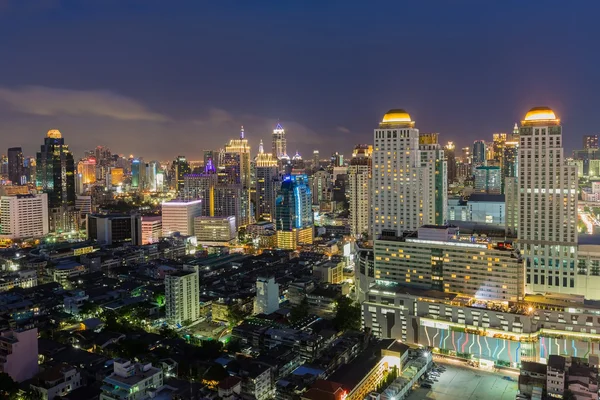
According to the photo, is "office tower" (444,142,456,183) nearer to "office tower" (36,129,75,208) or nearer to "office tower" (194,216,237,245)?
"office tower" (194,216,237,245)

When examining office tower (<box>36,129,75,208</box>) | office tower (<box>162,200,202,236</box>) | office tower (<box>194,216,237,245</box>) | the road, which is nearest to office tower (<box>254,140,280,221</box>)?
office tower (<box>162,200,202,236</box>)

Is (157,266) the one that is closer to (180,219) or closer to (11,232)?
(180,219)

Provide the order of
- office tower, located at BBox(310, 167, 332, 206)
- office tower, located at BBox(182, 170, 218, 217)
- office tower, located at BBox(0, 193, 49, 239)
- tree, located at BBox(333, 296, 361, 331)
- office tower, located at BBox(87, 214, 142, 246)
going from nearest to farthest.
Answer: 1. tree, located at BBox(333, 296, 361, 331)
2. office tower, located at BBox(87, 214, 142, 246)
3. office tower, located at BBox(0, 193, 49, 239)
4. office tower, located at BBox(182, 170, 218, 217)
5. office tower, located at BBox(310, 167, 332, 206)

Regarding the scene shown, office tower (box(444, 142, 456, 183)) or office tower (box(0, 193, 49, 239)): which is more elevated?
office tower (box(444, 142, 456, 183))

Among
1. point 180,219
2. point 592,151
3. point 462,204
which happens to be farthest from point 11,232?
point 592,151

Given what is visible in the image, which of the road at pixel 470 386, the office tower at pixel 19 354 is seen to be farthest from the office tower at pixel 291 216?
the office tower at pixel 19 354
